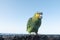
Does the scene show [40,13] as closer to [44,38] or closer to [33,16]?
[33,16]

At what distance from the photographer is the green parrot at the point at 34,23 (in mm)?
7086

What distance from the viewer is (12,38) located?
371 cm

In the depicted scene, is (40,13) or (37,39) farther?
(40,13)

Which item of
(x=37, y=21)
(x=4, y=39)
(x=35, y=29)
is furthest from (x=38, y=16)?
(x=4, y=39)

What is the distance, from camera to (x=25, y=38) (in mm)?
3834

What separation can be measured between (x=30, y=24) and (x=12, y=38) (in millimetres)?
3530

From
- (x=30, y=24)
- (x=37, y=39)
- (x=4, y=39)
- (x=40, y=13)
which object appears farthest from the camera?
(x=30, y=24)

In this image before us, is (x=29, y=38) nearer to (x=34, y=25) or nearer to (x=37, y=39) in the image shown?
(x=37, y=39)

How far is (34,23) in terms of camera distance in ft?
24.2

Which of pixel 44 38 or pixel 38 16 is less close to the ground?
pixel 38 16

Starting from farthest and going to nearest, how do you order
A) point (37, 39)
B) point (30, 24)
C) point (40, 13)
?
point (30, 24) < point (40, 13) < point (37, 39)

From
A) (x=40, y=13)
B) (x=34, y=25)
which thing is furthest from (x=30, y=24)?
(x=40, y=13)

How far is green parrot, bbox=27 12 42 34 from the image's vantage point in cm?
709

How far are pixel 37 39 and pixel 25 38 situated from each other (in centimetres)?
35
